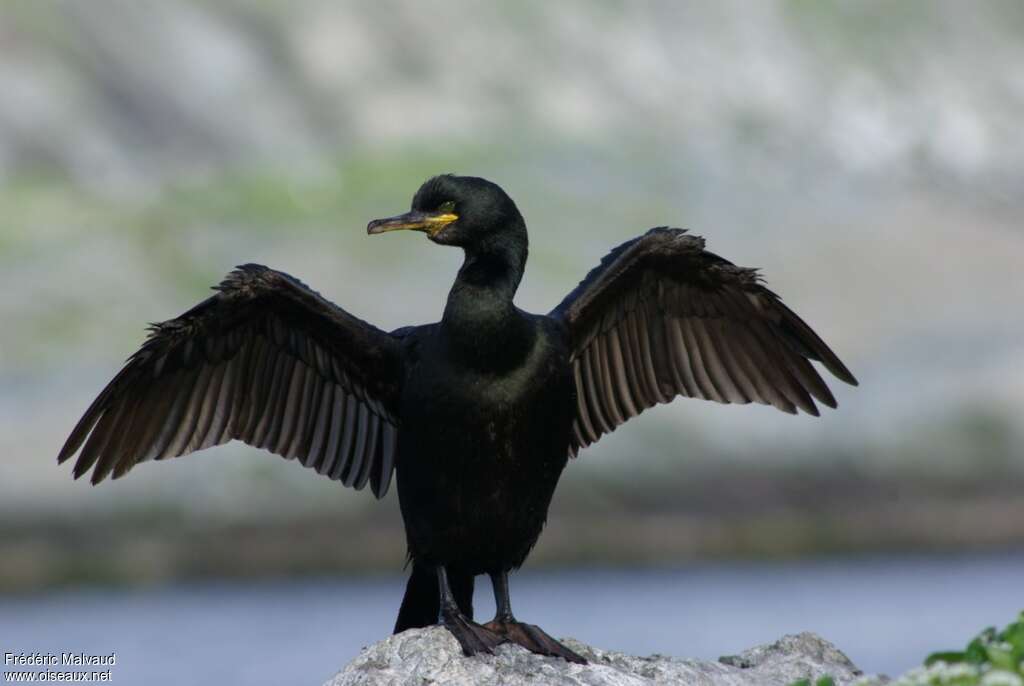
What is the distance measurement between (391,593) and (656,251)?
16.2m

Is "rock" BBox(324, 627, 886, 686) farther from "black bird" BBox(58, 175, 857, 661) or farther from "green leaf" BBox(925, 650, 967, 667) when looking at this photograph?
"green leaf" BBox(925, 650, 967, 667)

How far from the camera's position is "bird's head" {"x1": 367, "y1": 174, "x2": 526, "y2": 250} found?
6.52 metres

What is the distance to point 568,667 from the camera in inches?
245

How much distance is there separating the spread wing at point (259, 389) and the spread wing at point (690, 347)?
916mm

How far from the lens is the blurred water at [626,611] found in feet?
57.4

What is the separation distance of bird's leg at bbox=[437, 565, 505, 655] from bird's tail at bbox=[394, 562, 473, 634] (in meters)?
0.28

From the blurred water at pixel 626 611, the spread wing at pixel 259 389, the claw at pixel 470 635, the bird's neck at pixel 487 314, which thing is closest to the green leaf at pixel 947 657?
the claw at pixel 470 635

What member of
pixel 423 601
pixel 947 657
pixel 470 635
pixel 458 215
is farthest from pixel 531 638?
pixel 947 657

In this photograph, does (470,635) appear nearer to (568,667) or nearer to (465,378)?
(568,667)

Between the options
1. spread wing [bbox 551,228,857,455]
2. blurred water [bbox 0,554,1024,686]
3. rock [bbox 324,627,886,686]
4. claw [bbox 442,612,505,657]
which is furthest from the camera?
blurred water [bbox 0,554,1024,686]

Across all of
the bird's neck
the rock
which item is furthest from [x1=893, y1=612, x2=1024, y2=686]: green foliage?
the bird's neck

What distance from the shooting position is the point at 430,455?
6602mm

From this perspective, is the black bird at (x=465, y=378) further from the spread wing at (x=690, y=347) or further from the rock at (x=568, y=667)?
the rock at (x=568, y=667)

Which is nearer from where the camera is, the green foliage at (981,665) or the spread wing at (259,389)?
the green foliage at (981,665)
